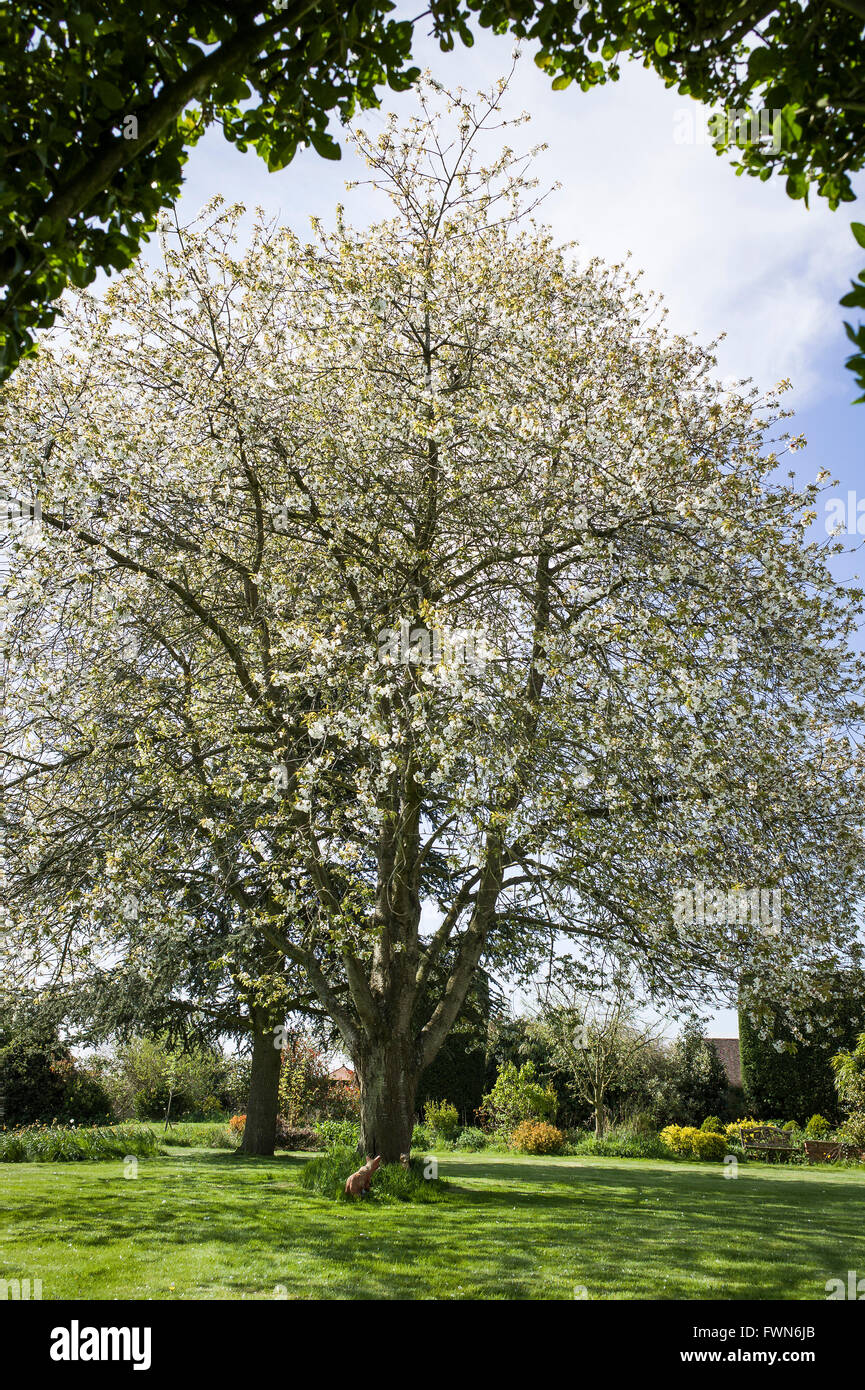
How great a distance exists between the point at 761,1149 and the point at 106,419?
17.9 metres

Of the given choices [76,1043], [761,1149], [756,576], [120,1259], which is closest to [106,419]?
[756,576]

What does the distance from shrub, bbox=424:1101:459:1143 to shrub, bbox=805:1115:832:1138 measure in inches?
290

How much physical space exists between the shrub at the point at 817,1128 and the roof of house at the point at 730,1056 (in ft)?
25.7

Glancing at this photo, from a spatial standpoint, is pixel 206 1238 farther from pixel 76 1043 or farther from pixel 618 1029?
pixel 618 1029

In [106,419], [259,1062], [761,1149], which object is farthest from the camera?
[761,1149]

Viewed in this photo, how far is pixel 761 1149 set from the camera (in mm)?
17688

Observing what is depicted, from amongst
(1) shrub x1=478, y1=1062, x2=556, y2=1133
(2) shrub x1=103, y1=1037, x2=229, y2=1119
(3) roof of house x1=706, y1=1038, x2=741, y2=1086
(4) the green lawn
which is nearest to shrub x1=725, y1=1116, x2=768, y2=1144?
(1) shrub x1=478, y1=1062, x2=556, y2=1133

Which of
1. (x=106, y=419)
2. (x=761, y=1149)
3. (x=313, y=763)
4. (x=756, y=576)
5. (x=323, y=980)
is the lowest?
(x=761, y=1149)

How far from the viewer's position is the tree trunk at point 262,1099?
15.8 m

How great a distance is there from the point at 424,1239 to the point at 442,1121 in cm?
1291

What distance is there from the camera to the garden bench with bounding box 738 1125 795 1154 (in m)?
17.6

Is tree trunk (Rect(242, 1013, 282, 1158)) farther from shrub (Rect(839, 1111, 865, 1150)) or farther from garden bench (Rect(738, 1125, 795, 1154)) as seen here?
shrub (Rect(839, 1111, 865, 1150))

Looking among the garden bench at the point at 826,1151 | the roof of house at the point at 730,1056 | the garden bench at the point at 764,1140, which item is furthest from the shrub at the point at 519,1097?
the roof of house at the point at 730,1056

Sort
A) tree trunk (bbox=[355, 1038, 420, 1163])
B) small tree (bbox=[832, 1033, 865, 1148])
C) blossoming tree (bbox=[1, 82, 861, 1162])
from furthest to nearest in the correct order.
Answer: small tree (bbox=[832, 1033, 865, 1148]) → tree trunk (bbox=[355, 1038, 420, 1163]) → blossoming tree (bbox=[1, 82, 861, 1162])
